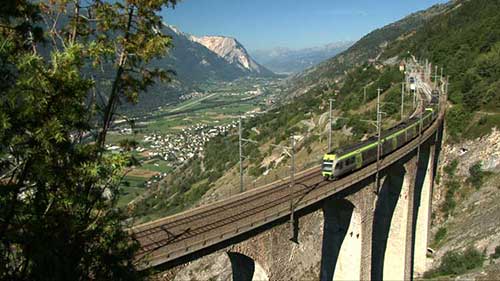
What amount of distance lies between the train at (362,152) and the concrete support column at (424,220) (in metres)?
4.50

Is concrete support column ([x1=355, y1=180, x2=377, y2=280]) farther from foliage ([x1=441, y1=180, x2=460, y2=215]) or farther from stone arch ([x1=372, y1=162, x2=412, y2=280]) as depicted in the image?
foliage ([x1=441, y1=180, x2=460, y2=215])

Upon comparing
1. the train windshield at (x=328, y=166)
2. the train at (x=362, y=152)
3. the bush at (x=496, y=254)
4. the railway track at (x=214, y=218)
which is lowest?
the bush at (x=496, y=254)

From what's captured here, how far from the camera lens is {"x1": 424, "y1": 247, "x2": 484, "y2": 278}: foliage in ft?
112

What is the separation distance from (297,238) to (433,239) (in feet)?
94.0

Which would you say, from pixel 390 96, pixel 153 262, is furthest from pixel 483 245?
pixel 390 96

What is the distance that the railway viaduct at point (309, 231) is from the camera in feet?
59.0

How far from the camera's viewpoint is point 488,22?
84.5m

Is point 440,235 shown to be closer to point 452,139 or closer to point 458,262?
point 458,262

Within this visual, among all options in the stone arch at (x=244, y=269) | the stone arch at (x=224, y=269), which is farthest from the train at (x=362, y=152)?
the stone arch at (x=244, y=269)

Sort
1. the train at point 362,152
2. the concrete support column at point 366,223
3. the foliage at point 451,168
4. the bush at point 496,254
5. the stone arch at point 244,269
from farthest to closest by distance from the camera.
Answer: the foliage at point 451,168, the bush at point 496,254, the train at point 362,152, the concrete support column at point 366,223, the stone arch at point 244,269

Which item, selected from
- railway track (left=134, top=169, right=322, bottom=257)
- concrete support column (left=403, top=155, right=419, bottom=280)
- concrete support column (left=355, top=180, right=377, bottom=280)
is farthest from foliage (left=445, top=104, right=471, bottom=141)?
railway track (left=134, top=169, right=322, bottom=257)

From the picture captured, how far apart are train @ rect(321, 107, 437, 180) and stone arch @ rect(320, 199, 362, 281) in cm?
255

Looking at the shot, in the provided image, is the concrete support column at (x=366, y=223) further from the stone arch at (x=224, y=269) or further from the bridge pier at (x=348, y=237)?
the stone arch at (x=224, y=269)

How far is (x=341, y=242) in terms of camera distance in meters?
28.8
